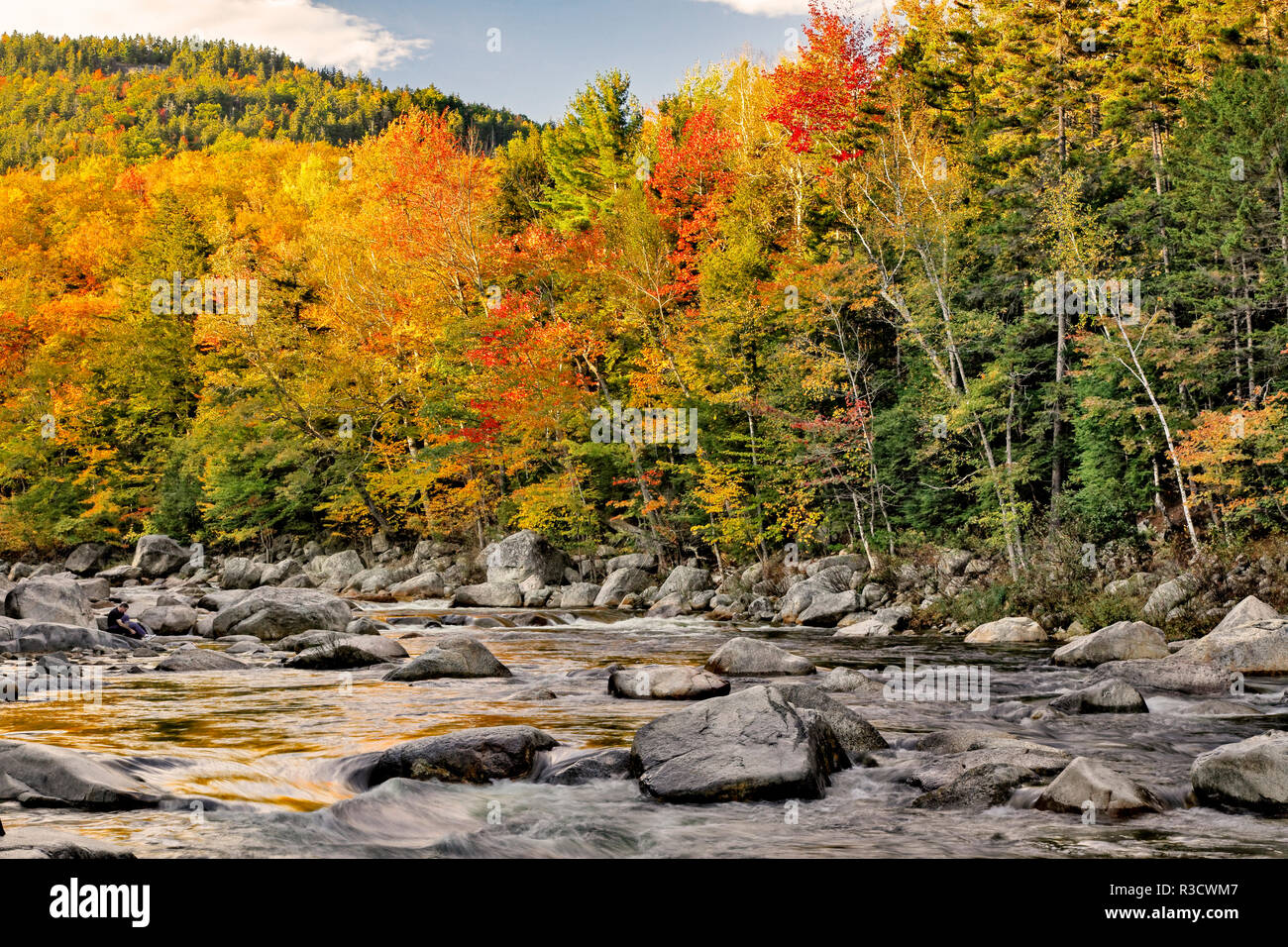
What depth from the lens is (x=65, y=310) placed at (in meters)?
41.8

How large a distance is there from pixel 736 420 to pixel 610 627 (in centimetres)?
954

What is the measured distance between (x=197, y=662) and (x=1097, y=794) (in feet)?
40.6

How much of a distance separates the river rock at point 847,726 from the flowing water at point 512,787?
0.90ft

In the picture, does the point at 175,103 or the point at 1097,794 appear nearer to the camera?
the point at 1097,794

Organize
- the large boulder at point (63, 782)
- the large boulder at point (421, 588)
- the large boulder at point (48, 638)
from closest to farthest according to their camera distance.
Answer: the large boulder at point (63, 782) < the large boulder at point (48, 638) < the large boulder at point (421, 588)

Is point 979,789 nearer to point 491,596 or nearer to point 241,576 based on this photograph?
point 491,596

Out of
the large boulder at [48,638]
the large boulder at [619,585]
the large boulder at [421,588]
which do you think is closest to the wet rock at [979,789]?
the large boulder at [48,638]

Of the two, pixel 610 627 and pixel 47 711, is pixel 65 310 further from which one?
pixel 47 711

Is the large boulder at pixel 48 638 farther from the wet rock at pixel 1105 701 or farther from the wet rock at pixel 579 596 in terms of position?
the wet rock at pixel 1105 701

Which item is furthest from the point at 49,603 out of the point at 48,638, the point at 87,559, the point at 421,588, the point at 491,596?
the point at 87,559

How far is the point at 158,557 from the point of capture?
36.2 m

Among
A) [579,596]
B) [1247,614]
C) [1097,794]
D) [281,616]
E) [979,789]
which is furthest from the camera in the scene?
[579,596]

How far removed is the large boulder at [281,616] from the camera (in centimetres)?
1788

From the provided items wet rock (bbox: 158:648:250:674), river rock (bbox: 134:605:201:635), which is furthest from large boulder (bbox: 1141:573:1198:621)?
river rock (bbox: 134:605:201:635)
